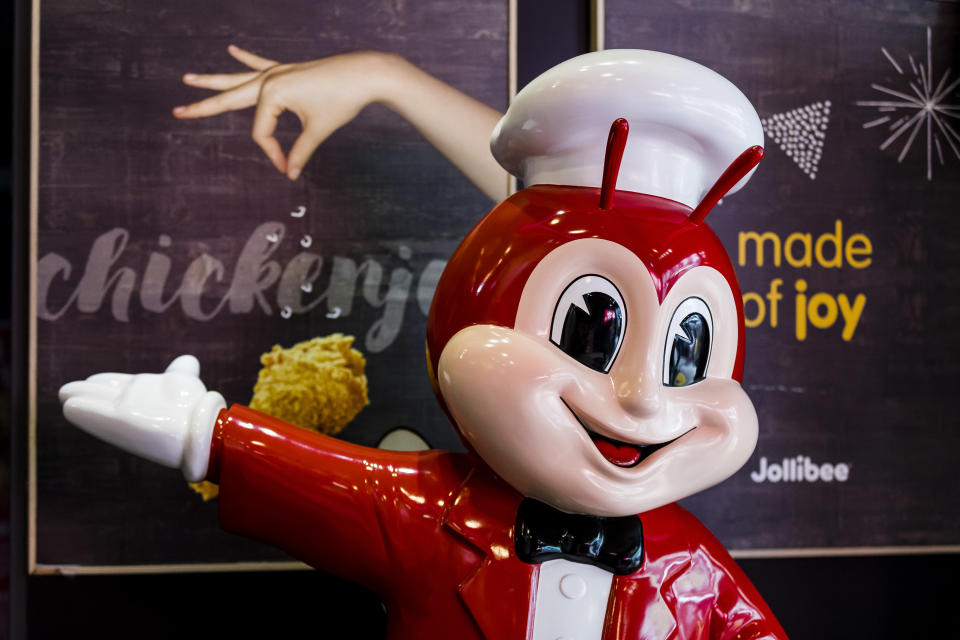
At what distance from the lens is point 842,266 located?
4.35 feet

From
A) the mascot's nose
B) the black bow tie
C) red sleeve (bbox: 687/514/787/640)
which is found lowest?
red sleeve (bbox: 687/514/787/640)

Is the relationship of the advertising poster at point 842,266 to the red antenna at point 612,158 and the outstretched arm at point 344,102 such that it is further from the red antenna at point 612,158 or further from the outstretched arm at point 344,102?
the red antenna at point 612,158

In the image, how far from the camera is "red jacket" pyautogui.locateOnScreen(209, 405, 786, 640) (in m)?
0.82

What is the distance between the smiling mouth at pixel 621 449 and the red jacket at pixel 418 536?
13cm

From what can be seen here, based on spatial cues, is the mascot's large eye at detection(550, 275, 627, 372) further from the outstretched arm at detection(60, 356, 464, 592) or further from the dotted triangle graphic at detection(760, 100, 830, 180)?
the dotted triangle graphic at detection(760, 100, 830, 180)

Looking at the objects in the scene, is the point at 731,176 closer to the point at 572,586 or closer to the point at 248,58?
the point at 572,586

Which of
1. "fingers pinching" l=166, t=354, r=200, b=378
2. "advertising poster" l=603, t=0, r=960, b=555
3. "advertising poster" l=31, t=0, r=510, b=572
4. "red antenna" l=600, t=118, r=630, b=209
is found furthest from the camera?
"advertising poster" l=603, t=0, r=960, b=555

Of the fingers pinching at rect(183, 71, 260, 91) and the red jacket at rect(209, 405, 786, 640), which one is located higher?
the fingers pinching at rect(183, 71, 260, 91)

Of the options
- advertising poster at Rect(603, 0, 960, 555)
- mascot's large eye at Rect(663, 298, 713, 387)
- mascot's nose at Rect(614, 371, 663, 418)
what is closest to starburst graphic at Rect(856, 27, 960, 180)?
advertising poster at Rect(603, 0, 960, 555)

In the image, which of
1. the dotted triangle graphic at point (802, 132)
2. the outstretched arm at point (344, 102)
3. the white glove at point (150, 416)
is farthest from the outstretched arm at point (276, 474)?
the dotted triangle graphic at point (802, 132)

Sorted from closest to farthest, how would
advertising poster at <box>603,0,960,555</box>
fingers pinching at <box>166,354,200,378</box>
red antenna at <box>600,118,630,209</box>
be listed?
red antenna at <box>600,118,630,209</box> → fingers pinching at <box>166,354,200,378</box> → advertising poster at <box>603,0,960,555</box>

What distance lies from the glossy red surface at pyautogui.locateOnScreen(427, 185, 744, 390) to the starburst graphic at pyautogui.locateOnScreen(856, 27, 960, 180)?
2.33 ft

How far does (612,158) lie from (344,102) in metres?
0.61

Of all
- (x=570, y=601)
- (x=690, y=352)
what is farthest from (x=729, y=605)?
(x=690, y=352)
